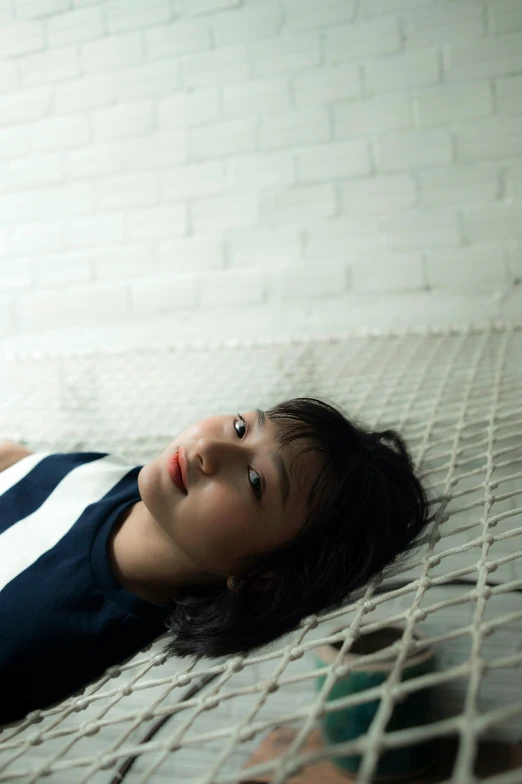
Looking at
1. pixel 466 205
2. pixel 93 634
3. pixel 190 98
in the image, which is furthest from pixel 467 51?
pixel 93 634

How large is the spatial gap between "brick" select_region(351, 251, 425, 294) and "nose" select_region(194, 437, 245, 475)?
0.94 m

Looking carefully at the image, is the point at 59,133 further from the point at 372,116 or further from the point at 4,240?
the point at 372,116

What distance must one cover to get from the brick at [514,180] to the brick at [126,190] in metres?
0.81

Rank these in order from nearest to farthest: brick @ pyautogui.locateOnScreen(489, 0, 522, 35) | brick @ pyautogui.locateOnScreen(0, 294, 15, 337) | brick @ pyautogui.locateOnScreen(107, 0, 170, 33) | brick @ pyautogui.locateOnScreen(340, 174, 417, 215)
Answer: brick @ pyautogui.locateOnScreen(489, 0, 522, 35) < brick @ pyautogui.locateOnScreen(340, 174, 417, 215) < brick @ pyautogui.locateOnScreen(107, 0, 170, 33) < brick @ pyautogui.locateOnScreen(0, 294, 15, 337)

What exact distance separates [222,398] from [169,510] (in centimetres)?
52

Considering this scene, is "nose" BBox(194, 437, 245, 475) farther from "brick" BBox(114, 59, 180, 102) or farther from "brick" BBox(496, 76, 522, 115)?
"brick" BBox(114, 59, 180, 102)

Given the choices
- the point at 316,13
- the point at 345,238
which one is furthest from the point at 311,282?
the point at 316,13

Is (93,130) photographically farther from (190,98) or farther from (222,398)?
(222,398)

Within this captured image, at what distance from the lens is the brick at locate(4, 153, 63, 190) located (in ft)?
5.76

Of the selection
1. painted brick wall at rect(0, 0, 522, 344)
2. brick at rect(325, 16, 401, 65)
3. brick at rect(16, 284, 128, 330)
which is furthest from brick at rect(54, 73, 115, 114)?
brick at rect(325, 16, 401, 65)

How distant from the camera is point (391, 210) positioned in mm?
1532

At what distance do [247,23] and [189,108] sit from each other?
227 mm

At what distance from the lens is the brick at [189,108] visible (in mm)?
Result: 1623

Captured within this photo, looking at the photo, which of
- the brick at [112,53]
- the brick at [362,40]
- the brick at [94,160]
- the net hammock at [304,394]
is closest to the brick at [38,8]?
the brick at [112,53]
